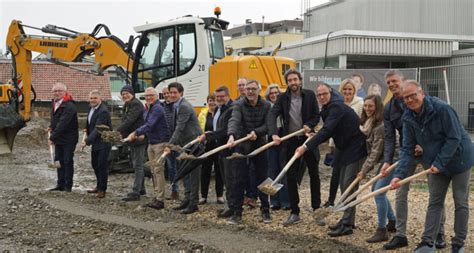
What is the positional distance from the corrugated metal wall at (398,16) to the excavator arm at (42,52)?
22569 mm

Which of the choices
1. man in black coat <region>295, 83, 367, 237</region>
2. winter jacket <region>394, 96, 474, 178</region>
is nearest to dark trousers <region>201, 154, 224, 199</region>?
man in black coat <region>295, 83, 367, 237</region>

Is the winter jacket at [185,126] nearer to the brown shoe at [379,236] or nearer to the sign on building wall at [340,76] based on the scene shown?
the brown shoe at [379,236]

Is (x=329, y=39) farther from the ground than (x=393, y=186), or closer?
farther from the ground

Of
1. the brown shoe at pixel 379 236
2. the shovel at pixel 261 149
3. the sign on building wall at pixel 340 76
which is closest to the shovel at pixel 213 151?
the shovel at pixel 261 149

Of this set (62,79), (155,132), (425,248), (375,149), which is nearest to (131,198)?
(155,132)

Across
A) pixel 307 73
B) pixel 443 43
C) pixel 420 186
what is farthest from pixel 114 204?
pixel 443 43

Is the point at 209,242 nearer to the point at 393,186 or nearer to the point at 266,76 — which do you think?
the point at 393,186

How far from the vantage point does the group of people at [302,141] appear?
18.8 feet

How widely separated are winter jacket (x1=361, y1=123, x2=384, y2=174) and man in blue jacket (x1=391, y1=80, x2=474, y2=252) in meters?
0.75

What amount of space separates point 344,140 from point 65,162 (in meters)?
5.20

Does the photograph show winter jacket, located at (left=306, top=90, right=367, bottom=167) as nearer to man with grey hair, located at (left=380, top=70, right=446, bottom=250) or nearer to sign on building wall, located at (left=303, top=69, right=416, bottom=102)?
man with grey hair, located at (left=380, top=70, right=446, bottom=250)

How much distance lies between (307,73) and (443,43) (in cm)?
1084

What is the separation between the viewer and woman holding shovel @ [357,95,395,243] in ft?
21.5

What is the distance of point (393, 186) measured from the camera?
5801mm
